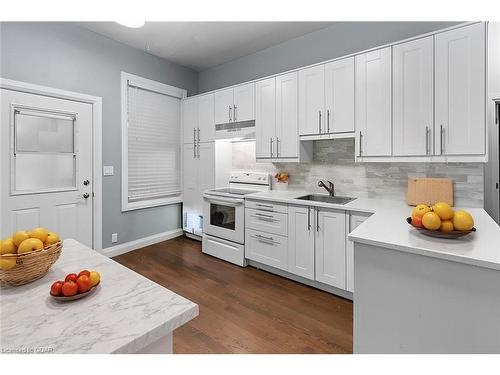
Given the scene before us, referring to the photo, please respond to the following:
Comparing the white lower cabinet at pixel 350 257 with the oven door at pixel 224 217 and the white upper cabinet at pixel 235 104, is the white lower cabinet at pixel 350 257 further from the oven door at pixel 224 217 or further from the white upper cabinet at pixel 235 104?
the white upper cabinet at pixel 235 104

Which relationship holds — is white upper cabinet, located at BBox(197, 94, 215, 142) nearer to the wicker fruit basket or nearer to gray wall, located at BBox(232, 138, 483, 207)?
gray wall, located at BBox(232, 138, 483, 207)

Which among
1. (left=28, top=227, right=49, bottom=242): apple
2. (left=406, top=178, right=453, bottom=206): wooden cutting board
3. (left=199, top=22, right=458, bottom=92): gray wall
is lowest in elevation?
(left=28, top=227, right=49, bottom=242): apple

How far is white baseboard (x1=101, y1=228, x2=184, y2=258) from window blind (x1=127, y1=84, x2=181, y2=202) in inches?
23.7

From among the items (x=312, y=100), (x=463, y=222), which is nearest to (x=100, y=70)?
(x=312, y=100)

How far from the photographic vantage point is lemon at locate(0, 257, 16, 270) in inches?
32.7

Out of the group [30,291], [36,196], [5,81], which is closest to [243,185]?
[36,196]

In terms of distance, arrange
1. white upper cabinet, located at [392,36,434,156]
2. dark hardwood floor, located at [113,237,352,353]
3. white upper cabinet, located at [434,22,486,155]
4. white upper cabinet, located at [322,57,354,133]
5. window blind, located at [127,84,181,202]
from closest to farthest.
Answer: dark hardwood floor, located at [113,237,352,353] → white upper cabinet, located at [434,22,486,155] → white upper cabinet, located at [392,36,434,156] → white upper cabinet, located at [322,57,354,133] → window blind, located at [127,84,181,202]

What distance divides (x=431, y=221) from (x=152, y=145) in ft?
11.9

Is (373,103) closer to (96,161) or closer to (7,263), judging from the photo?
(7,263)

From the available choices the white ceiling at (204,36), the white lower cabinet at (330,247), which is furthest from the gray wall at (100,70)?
the white lower cabinet at (330,247)

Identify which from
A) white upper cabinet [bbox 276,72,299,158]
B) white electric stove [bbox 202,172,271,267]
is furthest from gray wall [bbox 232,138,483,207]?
white upper cabinet [bbox 276,72,299,158]

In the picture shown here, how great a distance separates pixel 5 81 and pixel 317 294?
3666 millimetres

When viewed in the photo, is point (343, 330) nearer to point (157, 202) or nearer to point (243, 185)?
point (243, 185)

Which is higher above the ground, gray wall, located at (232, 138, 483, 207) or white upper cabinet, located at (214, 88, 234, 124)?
white upper cabinet, located at (214, 88, 234, 124)
